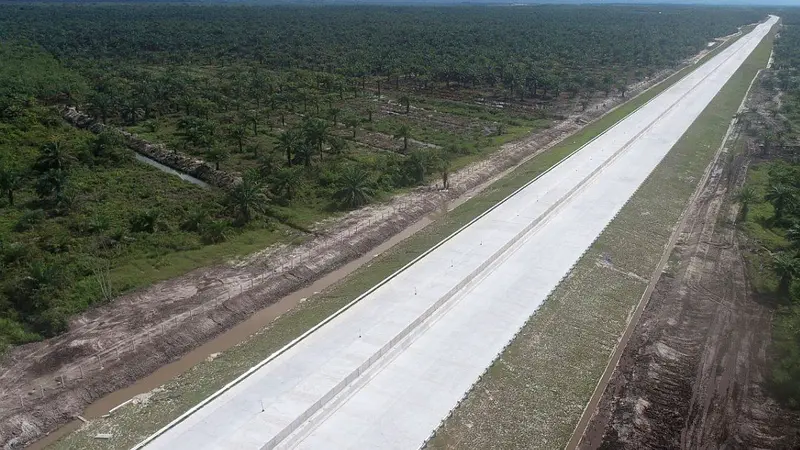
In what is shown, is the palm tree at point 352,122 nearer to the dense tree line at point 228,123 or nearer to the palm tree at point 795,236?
the dense tree line at point 228,123

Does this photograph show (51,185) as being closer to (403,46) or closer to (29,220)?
(29,220)

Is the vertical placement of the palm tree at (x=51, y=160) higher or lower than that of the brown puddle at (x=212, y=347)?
higher

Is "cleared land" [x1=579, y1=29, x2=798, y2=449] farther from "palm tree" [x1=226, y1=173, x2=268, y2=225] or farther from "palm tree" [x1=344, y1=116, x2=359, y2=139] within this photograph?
"palm tree" [x1=344, y1=116, x2=359, y2=139]

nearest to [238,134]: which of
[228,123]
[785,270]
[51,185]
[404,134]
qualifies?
[228,123]

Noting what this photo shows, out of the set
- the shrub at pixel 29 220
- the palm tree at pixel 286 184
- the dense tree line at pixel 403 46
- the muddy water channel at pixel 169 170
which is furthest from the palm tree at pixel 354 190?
the dense tree line at pixel 403 46

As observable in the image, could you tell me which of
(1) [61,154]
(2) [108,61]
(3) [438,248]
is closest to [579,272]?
(3) [438,248]

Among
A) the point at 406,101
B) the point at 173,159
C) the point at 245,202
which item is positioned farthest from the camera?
the point at 406,101
